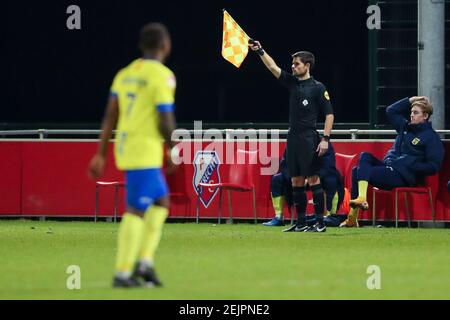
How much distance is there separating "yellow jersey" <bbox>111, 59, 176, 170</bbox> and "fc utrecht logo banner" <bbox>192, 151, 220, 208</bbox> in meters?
8.92

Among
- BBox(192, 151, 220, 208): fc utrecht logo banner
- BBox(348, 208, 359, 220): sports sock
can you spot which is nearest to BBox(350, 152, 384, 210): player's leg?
BBox(348, 208, 359, 220): sports sock

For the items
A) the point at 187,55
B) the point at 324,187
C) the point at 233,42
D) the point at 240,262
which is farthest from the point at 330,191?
the point at 187,55

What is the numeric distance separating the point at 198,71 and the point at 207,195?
11.3 metres

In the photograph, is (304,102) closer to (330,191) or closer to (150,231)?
(330,191)

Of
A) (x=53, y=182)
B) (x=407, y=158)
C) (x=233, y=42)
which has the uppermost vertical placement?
(x=233, y=42)

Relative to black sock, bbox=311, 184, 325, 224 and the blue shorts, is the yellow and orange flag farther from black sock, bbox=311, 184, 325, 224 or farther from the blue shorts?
the blue shorts

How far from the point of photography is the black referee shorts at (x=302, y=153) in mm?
17047

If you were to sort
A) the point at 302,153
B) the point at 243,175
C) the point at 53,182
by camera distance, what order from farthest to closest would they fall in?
1. the point at 53,182
2. the point at 243,175
3. the point at 302,153

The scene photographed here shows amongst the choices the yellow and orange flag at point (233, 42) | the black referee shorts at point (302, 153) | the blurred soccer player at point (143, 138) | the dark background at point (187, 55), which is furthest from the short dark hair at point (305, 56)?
the dark background at point (187, 55)

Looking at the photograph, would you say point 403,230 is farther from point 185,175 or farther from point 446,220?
point 185,175

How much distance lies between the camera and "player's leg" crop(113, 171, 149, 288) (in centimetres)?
1059

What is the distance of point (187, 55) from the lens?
3041 cm

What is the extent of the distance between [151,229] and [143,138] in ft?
2.07
